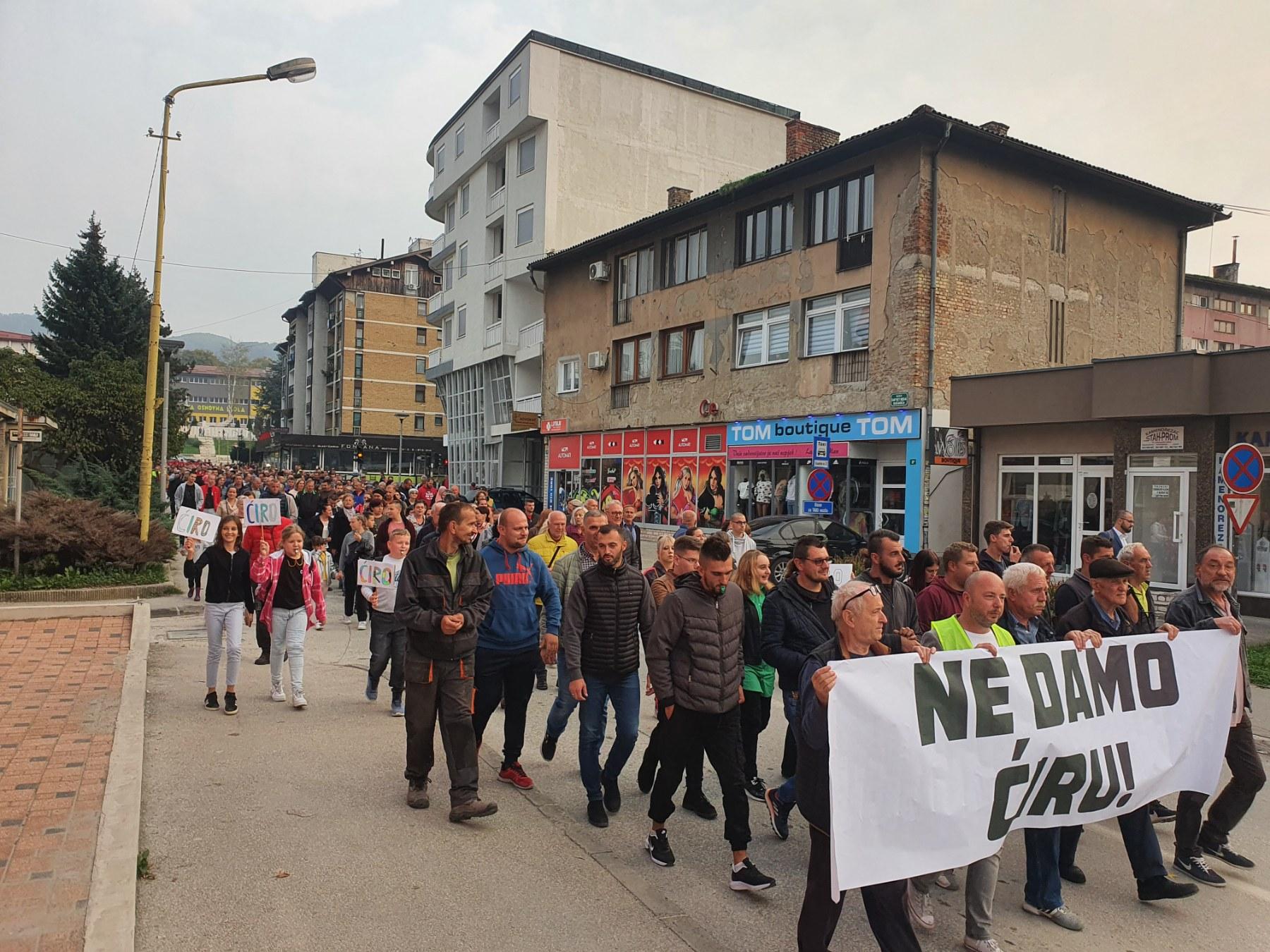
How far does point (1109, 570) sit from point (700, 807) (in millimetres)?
2862

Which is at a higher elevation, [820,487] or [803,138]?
[803,138]

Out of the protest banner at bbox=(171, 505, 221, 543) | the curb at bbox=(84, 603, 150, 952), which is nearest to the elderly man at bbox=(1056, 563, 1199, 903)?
the curb at bbox=(84, 603, 150, 952)

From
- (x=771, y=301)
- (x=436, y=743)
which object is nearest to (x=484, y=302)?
(x=771, y=301)

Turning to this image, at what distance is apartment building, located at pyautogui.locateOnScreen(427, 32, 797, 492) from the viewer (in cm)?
4212

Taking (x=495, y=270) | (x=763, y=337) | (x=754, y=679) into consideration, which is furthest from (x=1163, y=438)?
(x=495, y=270)

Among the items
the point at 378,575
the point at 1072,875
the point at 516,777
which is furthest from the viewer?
the point at 378,575

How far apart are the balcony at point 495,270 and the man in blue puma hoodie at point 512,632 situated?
40.1m

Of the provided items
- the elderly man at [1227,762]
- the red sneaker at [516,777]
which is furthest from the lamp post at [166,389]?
the elderly man at [1227,762]

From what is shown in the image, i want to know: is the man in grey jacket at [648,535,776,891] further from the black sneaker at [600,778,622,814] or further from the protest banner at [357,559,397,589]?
the protest banner at [357,559,397,589]

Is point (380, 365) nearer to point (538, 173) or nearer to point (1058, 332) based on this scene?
point (538, 173)

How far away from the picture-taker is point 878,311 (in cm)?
2469

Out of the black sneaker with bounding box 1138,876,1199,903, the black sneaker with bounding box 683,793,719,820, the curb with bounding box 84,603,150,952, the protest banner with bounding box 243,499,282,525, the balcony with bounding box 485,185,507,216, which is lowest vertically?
the black sneaker with bounding box 683,793,719,820

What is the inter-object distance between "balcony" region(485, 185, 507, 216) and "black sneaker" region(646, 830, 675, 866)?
4302 centimetres

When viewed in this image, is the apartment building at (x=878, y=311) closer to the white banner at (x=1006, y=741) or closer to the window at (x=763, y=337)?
the window at (x=763, y=337)
